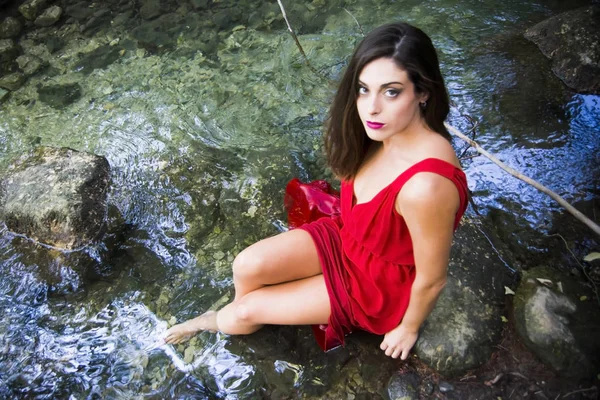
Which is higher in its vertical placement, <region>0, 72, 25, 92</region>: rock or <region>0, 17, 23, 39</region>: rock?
<region>0, 17, 23, 39</region>: rock

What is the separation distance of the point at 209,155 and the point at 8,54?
3.27 meters

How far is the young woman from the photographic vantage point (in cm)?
178

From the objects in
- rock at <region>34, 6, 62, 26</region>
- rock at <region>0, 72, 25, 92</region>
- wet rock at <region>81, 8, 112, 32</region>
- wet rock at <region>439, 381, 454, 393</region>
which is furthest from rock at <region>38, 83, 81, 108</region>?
wet rock at <region>439, 381, 454, 393</region>

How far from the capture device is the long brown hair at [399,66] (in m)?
1.79

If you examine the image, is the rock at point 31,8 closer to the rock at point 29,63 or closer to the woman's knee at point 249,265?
the rock at point 29,63

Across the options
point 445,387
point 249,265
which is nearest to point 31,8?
point 249,265

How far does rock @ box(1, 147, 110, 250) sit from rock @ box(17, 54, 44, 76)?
6.87ft

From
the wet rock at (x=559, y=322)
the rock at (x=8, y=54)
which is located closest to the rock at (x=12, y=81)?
the rock at (x=8, y=54)

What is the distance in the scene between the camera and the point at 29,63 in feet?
17.2

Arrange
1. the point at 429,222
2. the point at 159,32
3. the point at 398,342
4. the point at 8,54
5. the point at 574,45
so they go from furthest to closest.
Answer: the point at 159,32 → the point at 8,54 → the point at 574,45 → the point at 398,342 → the point at 429,222

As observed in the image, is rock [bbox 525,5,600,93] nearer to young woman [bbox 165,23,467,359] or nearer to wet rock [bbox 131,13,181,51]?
young woman [bbox 165,23,467,359]

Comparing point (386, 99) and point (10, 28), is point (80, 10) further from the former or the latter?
point (386, 99)

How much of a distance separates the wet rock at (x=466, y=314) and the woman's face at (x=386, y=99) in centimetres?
105

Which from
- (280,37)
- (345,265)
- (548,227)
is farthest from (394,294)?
(280,37)
